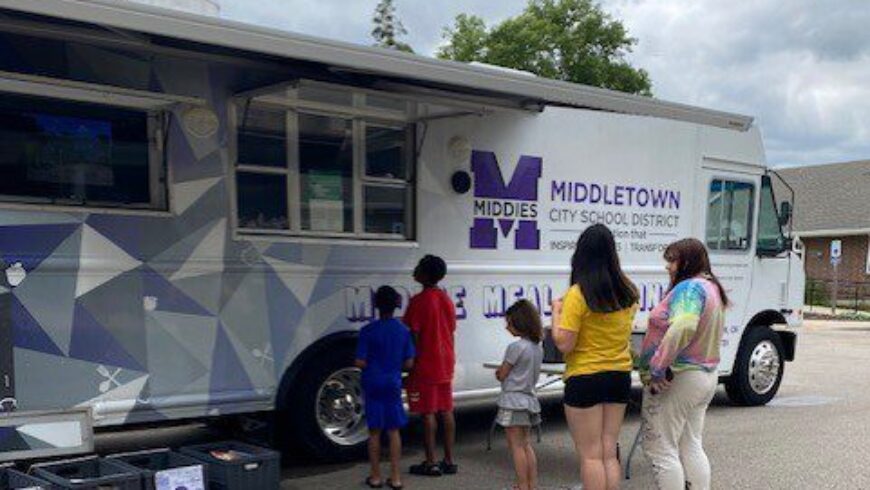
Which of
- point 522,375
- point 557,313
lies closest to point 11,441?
point 522,375

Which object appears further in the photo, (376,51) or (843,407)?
(843,407)

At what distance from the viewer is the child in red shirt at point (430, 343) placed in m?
6.00

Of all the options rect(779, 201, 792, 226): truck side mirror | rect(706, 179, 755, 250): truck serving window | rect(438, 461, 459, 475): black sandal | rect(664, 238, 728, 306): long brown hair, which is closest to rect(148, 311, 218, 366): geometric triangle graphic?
rect(438, 461, 459, 475): black sandal

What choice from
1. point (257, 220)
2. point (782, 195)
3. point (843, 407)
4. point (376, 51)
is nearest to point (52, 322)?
point (257, 220)

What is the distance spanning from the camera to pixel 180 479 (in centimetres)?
473

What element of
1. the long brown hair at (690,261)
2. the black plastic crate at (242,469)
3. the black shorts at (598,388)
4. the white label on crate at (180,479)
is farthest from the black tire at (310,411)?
the long brown hair at (690,261)

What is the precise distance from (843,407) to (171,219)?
740 centimetres

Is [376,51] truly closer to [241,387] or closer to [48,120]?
[48,120]

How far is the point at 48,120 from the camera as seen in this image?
5.18 m

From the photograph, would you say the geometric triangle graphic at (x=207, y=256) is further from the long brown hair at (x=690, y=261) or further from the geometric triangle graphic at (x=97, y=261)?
the long brown hair at (x=690, y=261)

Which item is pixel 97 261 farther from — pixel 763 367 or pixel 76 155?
pixel 763 367

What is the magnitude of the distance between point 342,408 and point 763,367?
492 centimetres

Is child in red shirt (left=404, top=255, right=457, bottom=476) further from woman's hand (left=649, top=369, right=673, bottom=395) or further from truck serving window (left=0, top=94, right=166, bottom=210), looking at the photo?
truck serving window (left=0, top=94, right=166, bottom=210)

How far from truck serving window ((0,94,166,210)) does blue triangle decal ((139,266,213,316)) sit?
0.46m
